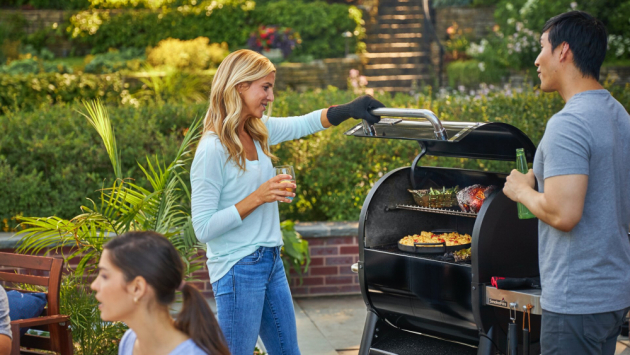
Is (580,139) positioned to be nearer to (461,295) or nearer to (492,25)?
(461,295)

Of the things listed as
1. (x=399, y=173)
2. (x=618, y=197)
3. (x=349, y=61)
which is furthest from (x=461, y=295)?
(x=349, y=61)

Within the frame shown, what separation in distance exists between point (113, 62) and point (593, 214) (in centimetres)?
1211

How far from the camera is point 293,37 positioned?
14414 mm

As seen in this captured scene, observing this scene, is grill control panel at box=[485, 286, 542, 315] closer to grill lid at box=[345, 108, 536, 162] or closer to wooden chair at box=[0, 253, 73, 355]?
grill lid at box=[345, 108, 536, 162]

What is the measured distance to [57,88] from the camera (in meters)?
10.9

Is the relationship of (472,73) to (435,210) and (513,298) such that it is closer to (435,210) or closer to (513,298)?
(435,210)

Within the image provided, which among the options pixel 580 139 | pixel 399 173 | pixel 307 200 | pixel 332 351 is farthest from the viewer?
pixel 307 200

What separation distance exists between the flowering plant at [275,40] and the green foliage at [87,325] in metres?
10.8

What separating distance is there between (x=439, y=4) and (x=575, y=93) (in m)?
15.3

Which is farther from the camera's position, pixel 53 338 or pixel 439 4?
pixel 439 4

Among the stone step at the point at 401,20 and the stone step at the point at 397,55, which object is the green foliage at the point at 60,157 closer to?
the stone step at the point at 397,55

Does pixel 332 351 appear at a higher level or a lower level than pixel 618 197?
lower

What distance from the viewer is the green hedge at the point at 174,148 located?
5.61 m

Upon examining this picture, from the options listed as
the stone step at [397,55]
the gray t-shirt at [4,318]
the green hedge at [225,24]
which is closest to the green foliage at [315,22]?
the green hedge at [225,24]
